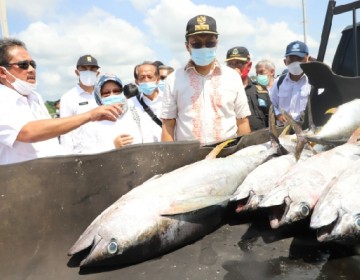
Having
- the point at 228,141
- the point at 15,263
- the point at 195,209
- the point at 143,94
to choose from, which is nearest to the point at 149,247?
the point at 195,209

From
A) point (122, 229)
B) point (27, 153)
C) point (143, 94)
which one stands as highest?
point (143, 94)

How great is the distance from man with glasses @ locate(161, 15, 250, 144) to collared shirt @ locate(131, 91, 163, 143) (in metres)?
0.81

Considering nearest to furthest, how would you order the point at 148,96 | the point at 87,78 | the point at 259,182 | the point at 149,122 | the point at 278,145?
the point at 259,182 → the point at 278,145 → the point at 149,122 → the point at 148,96 → the point at 87,78

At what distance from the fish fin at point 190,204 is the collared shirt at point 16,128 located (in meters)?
1.44

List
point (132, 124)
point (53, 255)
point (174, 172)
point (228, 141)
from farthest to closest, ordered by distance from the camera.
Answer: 1. point (132, 124)
2. point (228, 141)
3. point (174, 172)
4. point (53, 255)

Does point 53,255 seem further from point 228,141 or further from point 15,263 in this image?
point 228,141

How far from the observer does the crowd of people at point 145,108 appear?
3.19 metres

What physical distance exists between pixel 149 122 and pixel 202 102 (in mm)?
1431

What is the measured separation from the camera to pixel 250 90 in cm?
638

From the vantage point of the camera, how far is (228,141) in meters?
3.60

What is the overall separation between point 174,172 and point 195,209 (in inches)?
22.3

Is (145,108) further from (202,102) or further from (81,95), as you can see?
(81,95)

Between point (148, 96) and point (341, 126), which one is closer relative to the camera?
point (341, 126)

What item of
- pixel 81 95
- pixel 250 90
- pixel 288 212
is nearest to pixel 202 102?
pixel 288 212
